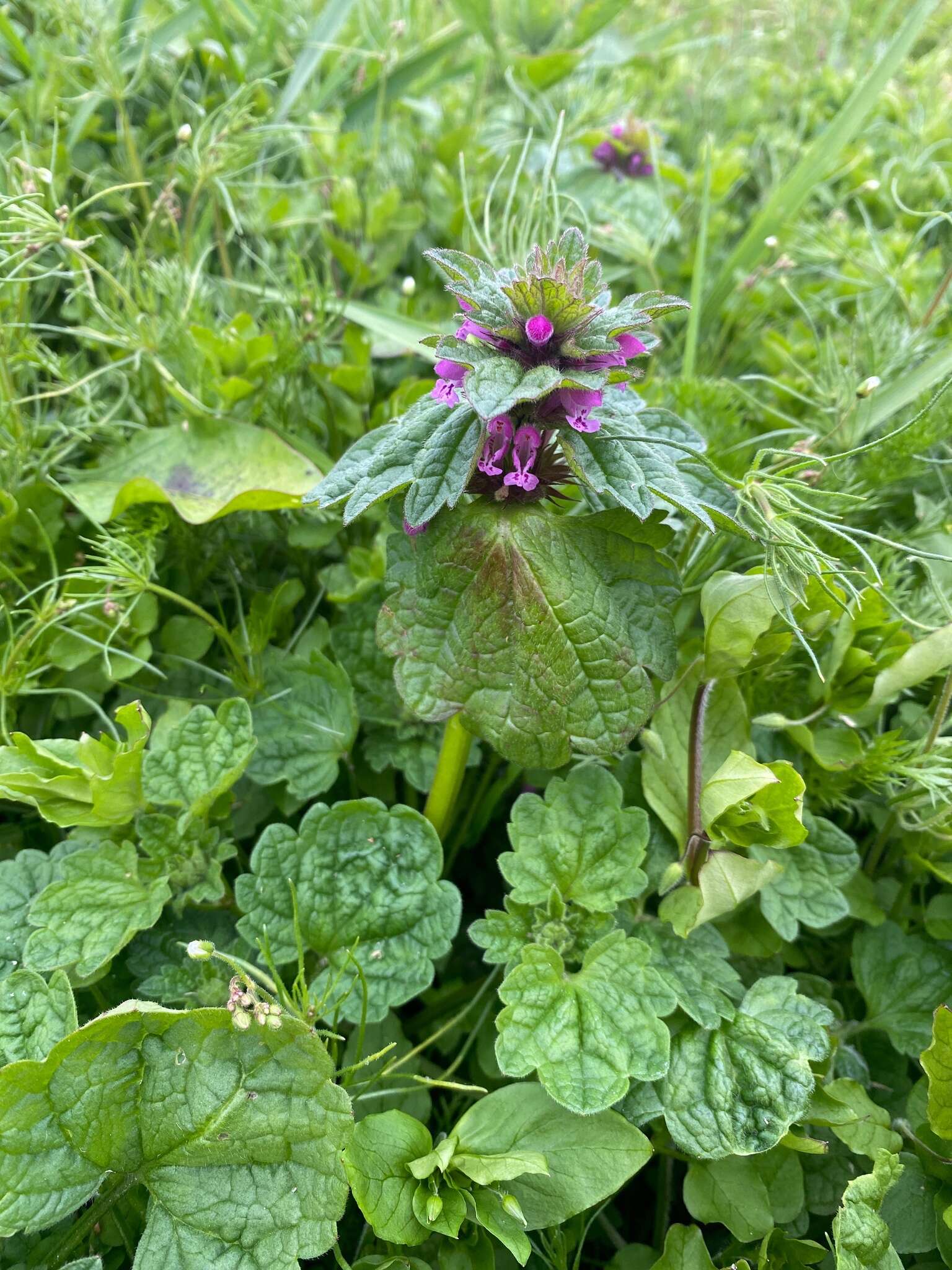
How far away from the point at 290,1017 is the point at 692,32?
10.8ft

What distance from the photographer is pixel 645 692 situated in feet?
3.16

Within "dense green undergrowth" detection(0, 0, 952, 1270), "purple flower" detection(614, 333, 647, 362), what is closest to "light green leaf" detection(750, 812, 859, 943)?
"dense green undergrowth" detection(0, 0, 952, 1270)

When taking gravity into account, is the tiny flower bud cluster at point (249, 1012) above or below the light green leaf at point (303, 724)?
above

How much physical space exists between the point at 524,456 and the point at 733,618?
0.97 ft

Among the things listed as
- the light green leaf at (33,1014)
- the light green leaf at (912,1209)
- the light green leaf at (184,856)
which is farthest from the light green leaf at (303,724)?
the light green leaf at (912,1209)

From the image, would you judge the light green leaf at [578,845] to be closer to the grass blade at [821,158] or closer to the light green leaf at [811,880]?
the light green leaf at [811,880]

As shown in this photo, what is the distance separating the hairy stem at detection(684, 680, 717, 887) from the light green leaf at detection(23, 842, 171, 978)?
60 centimetres

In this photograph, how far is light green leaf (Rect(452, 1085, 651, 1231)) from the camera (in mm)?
916

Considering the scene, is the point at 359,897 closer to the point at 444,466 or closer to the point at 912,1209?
the point at 444,466

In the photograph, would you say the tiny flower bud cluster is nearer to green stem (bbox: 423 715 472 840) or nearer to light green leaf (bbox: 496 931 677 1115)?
light green leaf (bbox: 496 931 677 1115)

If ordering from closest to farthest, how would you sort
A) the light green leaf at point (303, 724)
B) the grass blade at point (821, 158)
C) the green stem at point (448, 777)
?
the green stem at point (448, 777), the light green leaf at point (303, 724), the grass blade at point (821, 158)

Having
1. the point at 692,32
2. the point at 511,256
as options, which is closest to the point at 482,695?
the point at 511,256

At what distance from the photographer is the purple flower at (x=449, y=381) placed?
92cm

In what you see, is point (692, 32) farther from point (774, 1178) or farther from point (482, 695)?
point (774, 1178)
